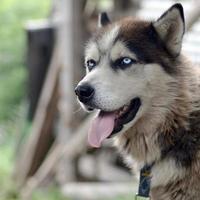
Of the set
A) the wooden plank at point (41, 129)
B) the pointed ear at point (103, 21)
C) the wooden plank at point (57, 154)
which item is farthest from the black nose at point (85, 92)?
the wooden plank at point (41, 129)

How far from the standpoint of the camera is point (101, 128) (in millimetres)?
4340

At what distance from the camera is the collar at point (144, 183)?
173 inches

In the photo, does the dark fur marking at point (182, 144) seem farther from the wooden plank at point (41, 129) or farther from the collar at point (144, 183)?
the wooden plank at point (41, 129)

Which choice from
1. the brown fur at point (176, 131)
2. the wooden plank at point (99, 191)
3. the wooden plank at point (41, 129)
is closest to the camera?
the brown fur at point (176, 131)

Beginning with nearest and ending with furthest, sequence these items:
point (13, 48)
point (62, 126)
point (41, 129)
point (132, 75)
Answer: point (132, 75) < point (62, 126) < point (41, 129) < point (13, 48)

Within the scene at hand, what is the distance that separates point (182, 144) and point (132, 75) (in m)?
0.53

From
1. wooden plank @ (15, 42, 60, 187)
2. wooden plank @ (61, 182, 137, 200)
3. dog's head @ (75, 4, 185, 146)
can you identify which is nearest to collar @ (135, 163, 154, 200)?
dog's head @ (75, 4, 185, 146)

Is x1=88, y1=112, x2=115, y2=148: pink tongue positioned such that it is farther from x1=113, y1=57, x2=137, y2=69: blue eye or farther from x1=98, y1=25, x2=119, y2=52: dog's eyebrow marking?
x1=98, y1=25, x2=119, y2=52: dog's eyebrow marking

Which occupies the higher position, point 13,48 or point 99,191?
point 99,191

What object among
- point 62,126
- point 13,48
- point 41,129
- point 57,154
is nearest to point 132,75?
point 62,126

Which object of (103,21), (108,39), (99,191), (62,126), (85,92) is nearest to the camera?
(85,92)

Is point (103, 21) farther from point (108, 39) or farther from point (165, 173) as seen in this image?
point (165, 173)

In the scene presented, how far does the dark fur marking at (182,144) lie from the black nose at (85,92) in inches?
20.9

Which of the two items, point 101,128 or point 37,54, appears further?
point 37,54
